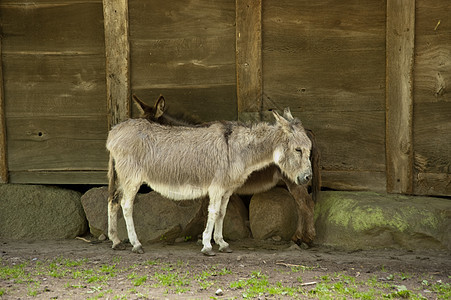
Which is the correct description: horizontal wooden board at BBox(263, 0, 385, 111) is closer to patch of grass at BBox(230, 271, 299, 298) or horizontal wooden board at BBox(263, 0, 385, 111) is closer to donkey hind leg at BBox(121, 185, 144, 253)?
donkey hind leg at BBox(121, 185, 144, 253)

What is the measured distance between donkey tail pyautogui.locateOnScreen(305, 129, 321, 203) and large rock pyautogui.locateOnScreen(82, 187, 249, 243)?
1.13 meters

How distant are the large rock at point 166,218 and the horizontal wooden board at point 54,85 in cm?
139

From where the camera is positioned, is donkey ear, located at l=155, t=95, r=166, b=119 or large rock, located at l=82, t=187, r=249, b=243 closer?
donkey ear, located at l=155, t=95, r=166, b=119

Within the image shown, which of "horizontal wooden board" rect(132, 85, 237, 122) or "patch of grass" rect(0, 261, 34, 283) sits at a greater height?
"horizontal wooden board" rect(132, 85, 237, 122)

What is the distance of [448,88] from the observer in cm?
642

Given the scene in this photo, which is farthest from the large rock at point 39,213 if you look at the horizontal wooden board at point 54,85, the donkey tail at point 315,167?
the donkey tail at point 315,167

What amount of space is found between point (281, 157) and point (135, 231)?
2.15m

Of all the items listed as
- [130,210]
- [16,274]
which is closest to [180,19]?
[130,210]

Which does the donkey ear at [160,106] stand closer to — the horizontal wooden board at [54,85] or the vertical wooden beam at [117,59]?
the vertical wooden beam at [117,59]

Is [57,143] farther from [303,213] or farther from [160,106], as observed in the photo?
[303,213]

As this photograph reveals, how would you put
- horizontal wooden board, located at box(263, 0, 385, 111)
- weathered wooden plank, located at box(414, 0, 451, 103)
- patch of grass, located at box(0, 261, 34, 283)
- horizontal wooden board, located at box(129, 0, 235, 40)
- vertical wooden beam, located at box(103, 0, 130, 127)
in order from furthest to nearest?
vertical wooden beam, located at box(103, 0, 130, 127), horizontal wooden board, located at box(129, 0, 235, 40), horizontal wooden board, located at box(263, 0, 385, 111), weathered wooden plank, located at box(414, 0, 451, 103), patch of grass, located at box(0, 261, 34, 283)

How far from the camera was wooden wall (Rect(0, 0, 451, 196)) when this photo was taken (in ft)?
21.5

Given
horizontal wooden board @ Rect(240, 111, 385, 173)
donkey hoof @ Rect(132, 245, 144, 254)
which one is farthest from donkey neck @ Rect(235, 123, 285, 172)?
donkey hoof @ Rect(132, 245, 144, 254)

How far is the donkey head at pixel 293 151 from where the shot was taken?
19.4 ft
